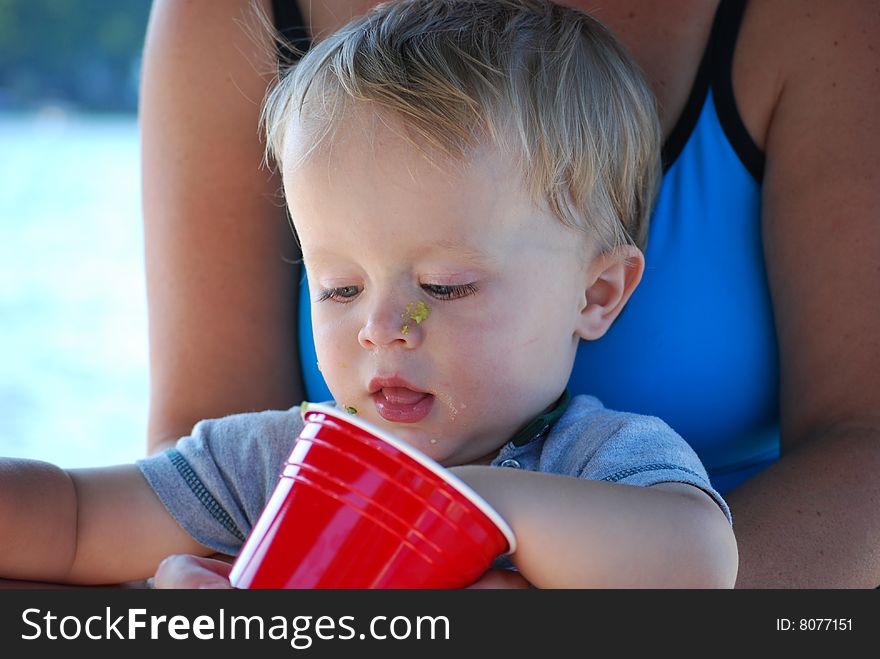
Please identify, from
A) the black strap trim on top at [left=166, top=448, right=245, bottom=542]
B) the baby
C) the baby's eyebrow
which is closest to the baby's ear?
the baby

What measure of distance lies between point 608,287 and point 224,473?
1.85 ft

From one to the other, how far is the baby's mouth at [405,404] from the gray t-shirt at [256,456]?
0.43 feet

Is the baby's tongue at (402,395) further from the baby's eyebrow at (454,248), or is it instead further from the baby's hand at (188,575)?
the baby's hand at (188,575)

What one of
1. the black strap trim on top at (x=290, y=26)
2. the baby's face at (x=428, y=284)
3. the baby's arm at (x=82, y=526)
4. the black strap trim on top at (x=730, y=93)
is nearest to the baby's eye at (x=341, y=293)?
the baby's face at (x=428, y=284)

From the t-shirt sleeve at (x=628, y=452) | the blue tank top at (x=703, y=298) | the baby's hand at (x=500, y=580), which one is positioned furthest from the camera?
the blue tank top at (x=703, y=298)

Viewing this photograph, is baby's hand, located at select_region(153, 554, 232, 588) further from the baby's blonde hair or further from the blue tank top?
the blue tank top

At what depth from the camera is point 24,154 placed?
11016mm

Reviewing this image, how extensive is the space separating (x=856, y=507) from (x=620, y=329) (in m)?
0.40

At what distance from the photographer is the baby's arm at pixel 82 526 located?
1.31m

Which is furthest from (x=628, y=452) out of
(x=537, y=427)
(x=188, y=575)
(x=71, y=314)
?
(x=71, y=314)

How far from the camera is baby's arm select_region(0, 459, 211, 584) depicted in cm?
131

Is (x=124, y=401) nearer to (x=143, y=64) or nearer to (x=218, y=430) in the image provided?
(x=143, y=64)

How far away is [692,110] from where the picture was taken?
1657 mm

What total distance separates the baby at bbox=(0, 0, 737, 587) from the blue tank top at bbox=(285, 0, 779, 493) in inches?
5.7
